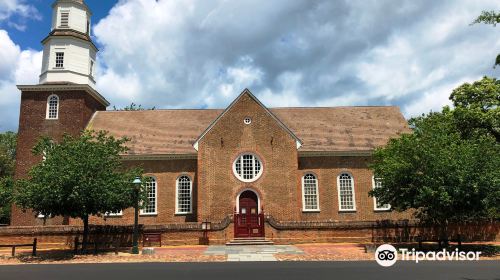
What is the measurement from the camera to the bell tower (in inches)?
1255

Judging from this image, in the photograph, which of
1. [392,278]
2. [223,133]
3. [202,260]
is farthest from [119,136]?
[392,278]

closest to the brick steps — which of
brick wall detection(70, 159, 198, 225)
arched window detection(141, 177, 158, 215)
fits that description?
brick wall detection(70, 159, 198, 225)

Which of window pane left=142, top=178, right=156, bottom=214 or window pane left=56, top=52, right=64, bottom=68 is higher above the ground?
window pane left=56, top=52, right=64, bottom=68

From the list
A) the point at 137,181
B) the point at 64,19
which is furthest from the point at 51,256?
the point at 64,19

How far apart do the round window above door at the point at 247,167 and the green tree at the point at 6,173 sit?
13251 mm

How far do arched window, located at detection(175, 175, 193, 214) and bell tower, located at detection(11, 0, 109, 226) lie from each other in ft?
30.3

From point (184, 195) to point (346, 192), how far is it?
460 inches

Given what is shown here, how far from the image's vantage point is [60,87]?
32000mm

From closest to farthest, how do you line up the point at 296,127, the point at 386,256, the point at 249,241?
the point at 386,256, the point at 249,241, the point at 296,127

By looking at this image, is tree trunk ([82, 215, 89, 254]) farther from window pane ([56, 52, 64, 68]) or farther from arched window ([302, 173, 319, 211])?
window pane ([56, 52, 64, 68])

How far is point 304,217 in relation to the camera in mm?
29312

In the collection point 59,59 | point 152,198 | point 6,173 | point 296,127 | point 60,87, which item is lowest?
point 152,198

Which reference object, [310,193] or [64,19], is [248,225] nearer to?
[310,193]

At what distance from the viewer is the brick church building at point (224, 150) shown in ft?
90.2
